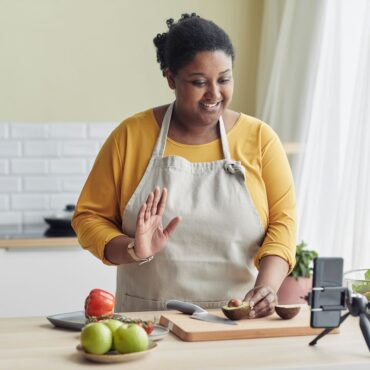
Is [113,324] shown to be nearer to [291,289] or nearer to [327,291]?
[327,291]

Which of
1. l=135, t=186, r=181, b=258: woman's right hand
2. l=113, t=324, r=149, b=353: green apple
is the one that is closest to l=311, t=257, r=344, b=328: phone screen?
l=113, t=324, r=149, b=353: green apple

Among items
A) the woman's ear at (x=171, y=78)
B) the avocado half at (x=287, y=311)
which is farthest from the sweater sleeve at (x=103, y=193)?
the avocado half at (x=287, y=311)

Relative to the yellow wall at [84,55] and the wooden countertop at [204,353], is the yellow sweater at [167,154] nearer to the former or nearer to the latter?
the wooden countertop at [204,353]

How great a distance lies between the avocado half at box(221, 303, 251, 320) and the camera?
2.42 m

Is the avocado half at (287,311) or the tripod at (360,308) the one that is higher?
the tripod at (360,308)

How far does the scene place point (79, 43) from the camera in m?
4.81

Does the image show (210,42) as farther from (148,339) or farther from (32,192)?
(32,192)

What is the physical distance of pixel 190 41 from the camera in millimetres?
2770

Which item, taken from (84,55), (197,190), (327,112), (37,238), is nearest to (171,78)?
(197,190)

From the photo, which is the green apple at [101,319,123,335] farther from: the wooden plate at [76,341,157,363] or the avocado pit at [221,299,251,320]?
the avocado pit at [221,299,251,320]

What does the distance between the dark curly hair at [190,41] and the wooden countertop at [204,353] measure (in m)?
0.91

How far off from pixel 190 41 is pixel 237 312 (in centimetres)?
88

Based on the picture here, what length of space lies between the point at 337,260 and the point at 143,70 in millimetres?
2933

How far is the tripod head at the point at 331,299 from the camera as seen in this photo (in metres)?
2.14
